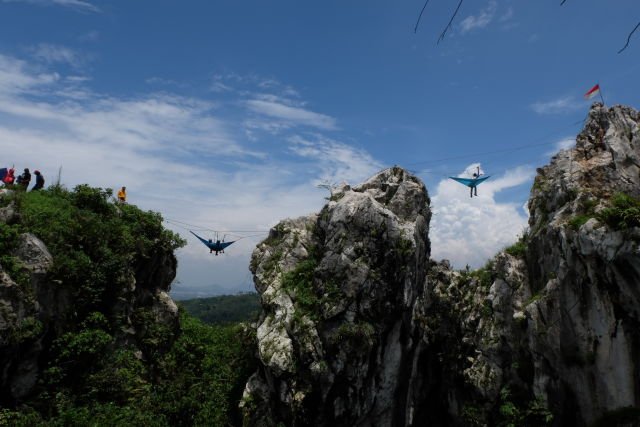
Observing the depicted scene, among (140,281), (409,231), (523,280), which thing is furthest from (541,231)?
(140,281)

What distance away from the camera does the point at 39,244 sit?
2250 cm

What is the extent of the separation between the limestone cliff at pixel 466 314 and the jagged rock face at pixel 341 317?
8 cm

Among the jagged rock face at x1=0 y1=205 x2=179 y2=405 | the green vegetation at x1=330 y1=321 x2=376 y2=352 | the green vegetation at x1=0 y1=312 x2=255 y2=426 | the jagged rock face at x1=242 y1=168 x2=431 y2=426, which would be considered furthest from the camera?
the green vegetation at x1=330 y1=321 x2=376 y2=352

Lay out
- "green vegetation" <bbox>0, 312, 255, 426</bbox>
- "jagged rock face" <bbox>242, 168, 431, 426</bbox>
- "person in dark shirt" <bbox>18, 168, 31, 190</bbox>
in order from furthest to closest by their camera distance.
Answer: "person in dark shirt" <bbox>18, 168, 31, 190</bbox>
"jagged rock face" <bbox>242, 168, 431, 426</bbox>
"green vegetation" <bbox>0, 312, 255, 426</bbox>

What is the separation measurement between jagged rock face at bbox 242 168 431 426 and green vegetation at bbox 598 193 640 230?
1064 centimetres

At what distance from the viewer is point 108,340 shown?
77.6ft

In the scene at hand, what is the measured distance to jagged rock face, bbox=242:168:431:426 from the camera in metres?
23.7

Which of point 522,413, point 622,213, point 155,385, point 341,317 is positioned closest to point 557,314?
point 522,413

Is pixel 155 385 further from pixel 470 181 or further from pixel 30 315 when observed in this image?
pixel 470 181

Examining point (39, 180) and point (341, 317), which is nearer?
point (341, 317)

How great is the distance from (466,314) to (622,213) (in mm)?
12313

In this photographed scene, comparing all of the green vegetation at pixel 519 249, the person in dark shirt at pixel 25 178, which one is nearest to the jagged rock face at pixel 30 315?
the person in dark shirt at pixel 25 178

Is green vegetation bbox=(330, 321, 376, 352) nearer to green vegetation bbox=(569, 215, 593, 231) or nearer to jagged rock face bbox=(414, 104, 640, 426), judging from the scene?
jagged rock face bbox=(414, 104, 640, 426)

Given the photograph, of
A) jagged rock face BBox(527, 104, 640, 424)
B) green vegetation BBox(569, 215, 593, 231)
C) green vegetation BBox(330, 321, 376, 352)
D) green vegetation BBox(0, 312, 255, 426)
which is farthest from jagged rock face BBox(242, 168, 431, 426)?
green vegetation BBox(569, 215, 593, 231)
